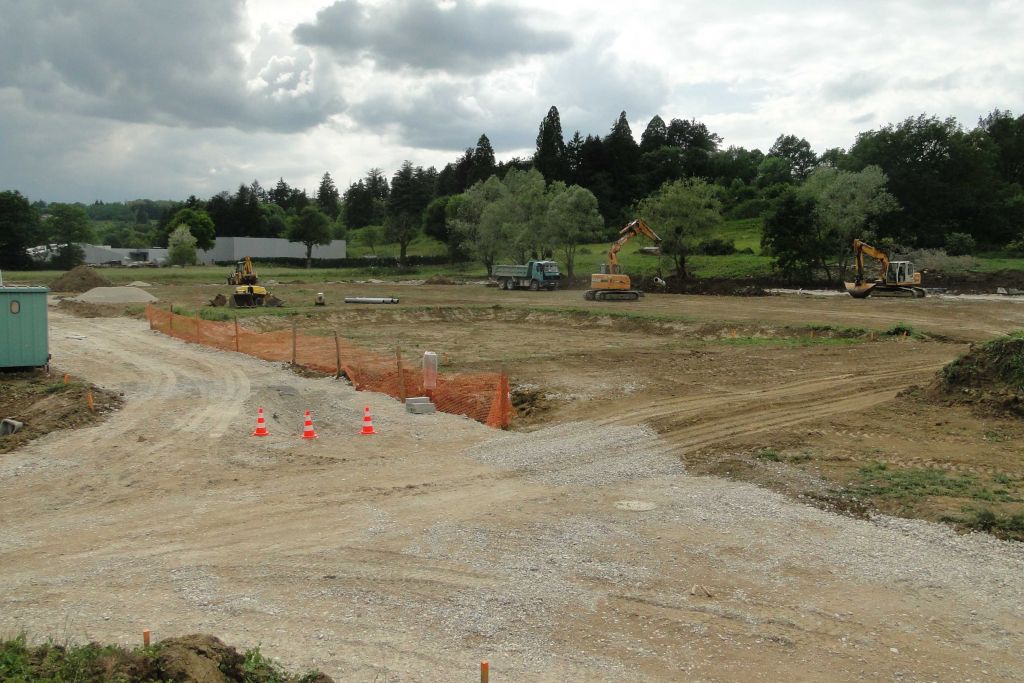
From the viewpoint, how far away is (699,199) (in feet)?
→ 181

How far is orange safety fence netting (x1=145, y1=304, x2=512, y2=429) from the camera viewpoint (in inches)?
640

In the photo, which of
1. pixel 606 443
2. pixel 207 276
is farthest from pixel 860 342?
pixel 207 276

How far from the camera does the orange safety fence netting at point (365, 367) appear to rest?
1625cm

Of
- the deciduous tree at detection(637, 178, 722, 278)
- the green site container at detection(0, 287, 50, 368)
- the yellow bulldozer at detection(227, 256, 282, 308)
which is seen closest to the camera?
the green site container at detection(0, 287, 50, 368)

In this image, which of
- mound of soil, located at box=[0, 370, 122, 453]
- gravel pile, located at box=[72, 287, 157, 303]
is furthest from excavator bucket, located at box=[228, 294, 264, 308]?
mound of soil, located at box=[0, 370, 122, 453]

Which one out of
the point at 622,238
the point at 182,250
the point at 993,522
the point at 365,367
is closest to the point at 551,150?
the point at 182,250

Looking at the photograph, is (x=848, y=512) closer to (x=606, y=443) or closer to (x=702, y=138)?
(x=606, y=443)

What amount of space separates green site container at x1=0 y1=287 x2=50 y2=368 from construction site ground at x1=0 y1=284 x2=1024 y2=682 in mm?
2155

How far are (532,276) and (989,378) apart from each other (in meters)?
42.4

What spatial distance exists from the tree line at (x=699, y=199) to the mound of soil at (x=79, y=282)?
30.8 m

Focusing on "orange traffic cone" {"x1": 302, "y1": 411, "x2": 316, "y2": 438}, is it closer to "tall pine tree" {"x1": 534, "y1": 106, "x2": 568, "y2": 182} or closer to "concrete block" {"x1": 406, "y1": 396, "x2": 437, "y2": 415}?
"concrete block" {"x1": 406, "y1": 396, "x2": 437, "y2": 415}

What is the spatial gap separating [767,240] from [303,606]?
174 feet

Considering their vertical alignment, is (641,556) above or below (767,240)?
below

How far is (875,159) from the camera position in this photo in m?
67.9
